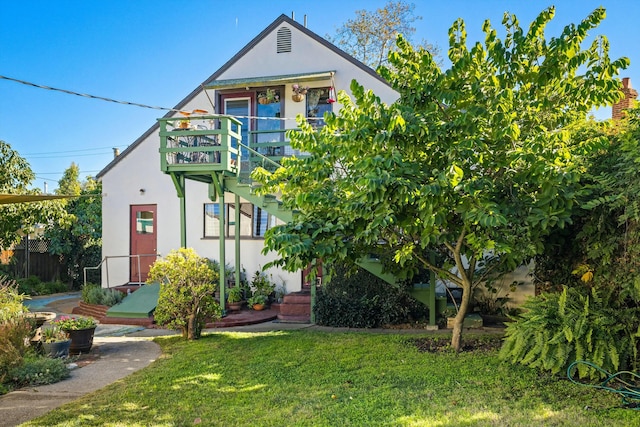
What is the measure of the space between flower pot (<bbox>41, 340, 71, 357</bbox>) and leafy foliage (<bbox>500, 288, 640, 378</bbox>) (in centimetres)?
635

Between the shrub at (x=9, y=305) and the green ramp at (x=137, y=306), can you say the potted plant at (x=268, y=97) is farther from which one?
the shrub at (x=9, y=305)

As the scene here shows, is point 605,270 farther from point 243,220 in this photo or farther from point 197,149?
point 243,220

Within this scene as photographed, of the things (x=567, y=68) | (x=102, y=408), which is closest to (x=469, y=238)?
(x=567, y=68)

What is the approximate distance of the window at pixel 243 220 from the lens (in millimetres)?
12438

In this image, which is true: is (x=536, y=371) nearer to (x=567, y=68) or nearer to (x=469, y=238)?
(x=469, y=238)

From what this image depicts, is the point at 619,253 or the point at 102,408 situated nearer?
the point at 102,408

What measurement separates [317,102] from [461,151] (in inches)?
306

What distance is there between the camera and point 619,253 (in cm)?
525

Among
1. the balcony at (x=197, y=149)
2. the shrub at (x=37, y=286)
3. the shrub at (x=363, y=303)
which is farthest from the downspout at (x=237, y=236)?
the shrub at (x=37, y=286)

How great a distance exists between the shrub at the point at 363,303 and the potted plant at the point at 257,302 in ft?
6.22

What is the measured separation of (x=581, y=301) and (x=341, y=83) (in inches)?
328

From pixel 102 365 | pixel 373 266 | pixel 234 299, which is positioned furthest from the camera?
pixel 234 299

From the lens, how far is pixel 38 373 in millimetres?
5773

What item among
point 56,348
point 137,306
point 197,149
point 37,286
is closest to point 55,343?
point 56,348
